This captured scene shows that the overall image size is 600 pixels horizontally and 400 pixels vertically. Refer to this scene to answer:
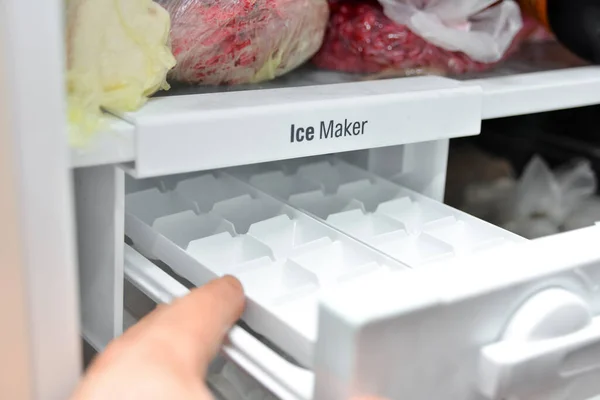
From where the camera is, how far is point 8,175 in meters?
0.40

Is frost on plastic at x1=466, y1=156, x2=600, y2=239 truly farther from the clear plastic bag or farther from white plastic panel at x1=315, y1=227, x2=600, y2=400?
white plastic panel at x1=315, y1=227, x2=600, y2=400

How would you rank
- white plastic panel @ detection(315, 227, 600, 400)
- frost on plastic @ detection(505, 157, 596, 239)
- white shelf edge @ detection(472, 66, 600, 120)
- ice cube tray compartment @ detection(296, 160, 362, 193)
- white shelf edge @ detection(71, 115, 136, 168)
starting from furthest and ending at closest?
frost on plastic @ detection(505, 157, 596, 239) → ice cube tray compartment @ detection(296, 160, 362, 193) → white shelf edge @ detection(472, 66, 600, 120) → white shelf edge @ detection(71, 115, 136, 168) → white plastic panel @ detection(315, 227, 600, 400)

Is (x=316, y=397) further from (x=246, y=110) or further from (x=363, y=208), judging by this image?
(x=363, y=208)

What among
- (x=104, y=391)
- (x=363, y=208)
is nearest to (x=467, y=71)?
(x=363, y=208)

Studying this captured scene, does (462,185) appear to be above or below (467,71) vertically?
below

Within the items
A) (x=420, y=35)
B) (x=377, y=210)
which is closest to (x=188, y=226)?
(x=377, y=210)

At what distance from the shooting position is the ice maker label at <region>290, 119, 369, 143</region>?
0.56 metres

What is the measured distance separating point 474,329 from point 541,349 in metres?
0.04

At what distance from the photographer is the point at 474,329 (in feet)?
1.26

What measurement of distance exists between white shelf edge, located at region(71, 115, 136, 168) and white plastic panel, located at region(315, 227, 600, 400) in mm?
194

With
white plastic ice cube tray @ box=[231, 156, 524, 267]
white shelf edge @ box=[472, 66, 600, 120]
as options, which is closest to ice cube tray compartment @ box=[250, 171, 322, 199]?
white plastic ice cube tray @ box=[231, 156, 524, 267]

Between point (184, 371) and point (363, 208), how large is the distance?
367 mm

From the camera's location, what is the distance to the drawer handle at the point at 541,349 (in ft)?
1.26

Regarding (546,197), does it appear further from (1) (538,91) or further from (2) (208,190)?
(2) (208,190)
